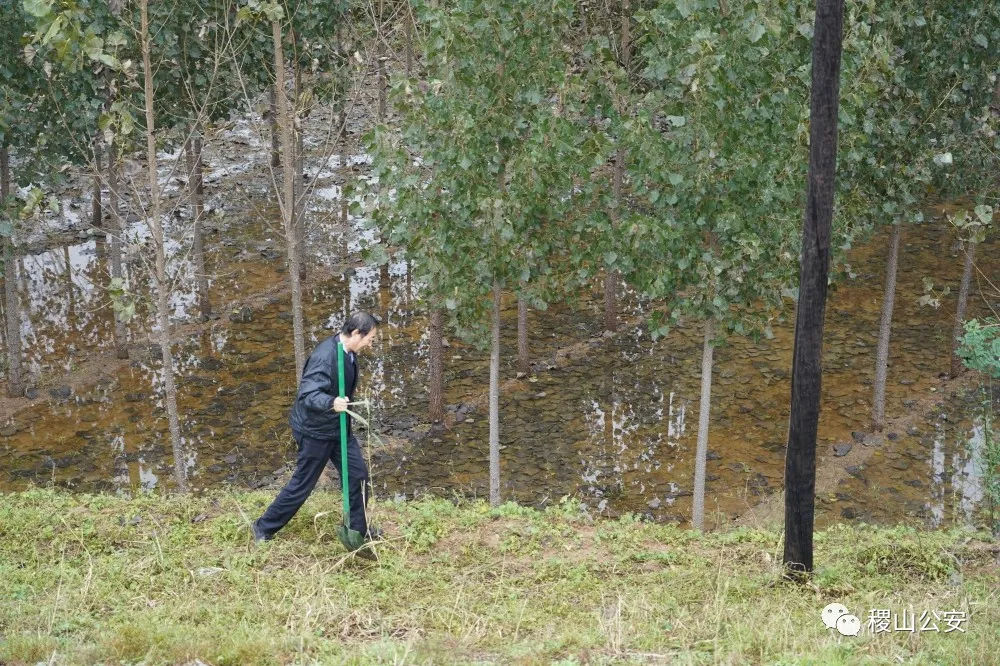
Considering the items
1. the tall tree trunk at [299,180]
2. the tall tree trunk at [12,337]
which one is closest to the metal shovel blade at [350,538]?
the tall tree trunk at [299,180]

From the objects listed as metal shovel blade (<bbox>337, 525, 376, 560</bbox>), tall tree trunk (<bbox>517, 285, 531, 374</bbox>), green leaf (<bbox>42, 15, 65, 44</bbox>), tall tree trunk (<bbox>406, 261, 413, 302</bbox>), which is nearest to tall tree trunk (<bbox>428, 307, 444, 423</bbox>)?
tall tree trunk (<bbox>517, 285, 531, 374</bbox>)

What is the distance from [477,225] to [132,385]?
7824mm

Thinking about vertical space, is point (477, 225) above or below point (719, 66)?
below

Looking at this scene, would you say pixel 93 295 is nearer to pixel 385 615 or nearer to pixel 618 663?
pixel 385 615

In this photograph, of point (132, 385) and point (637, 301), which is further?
point (637, 301)

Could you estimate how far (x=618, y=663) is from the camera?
18.4ft

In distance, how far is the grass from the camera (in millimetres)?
5766

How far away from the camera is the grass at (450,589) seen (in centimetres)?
577

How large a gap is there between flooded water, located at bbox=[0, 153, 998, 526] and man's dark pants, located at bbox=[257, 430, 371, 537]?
13.4ft

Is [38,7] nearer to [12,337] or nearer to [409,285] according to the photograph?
[12,337]

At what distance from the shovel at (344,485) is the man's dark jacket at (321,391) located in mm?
50

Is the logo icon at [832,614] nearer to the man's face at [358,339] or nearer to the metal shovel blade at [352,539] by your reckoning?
the metal shovel blade at [352,539]

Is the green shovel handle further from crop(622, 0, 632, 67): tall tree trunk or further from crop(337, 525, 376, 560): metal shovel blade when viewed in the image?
crop(622, 0, 632, 67): tall tree trunk

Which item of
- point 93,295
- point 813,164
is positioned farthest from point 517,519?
point 93,295
